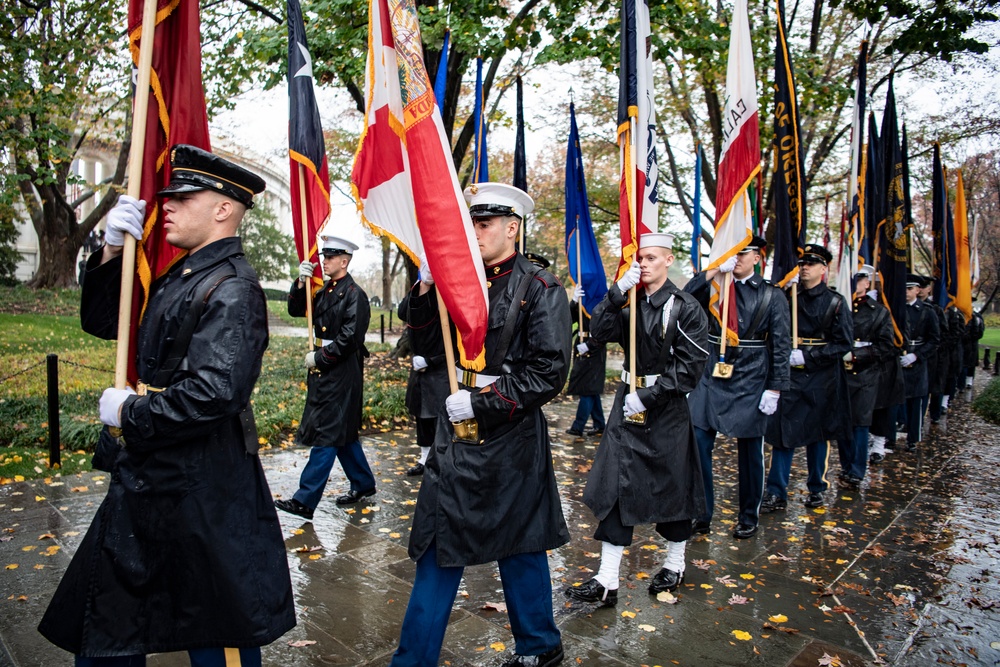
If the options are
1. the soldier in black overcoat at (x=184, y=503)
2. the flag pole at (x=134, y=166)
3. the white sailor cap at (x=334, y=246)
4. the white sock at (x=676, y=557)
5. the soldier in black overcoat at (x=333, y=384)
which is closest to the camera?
the soldier in black overcoat at (x=184, y=503)

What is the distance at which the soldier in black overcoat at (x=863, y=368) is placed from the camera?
7.59 m

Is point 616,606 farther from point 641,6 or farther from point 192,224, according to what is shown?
point 641,6

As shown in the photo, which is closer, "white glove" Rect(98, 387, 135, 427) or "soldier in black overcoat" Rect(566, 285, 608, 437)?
"white glove" Rect(98, 387, 135, 427)

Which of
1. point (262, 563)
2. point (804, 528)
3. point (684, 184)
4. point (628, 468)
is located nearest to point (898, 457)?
point (804, 528)

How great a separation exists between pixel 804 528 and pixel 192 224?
5.32 m

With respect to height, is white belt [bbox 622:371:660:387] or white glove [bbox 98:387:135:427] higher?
white glove [bbox 98:387:135:427]

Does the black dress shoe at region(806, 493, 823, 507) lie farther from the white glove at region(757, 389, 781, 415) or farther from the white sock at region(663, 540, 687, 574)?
the white sock at region(663, 540, 687, 574)

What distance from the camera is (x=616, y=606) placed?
418cm

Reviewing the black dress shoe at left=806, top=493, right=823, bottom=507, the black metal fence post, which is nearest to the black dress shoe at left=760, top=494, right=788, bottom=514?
the black dress shoe at left=806, top=493, right=823, bottom=507

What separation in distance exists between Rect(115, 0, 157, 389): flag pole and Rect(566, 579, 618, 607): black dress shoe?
A: 280 centimetres

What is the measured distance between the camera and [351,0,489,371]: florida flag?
10.0 ft

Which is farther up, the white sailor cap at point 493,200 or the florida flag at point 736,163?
the florida flag at point 736,163

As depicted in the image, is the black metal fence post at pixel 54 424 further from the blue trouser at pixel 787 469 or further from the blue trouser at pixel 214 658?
the blue trouser at pixel 787 469

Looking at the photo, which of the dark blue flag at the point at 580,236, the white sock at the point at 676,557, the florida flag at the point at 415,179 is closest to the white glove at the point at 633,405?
the white sock at the point at 676,557
